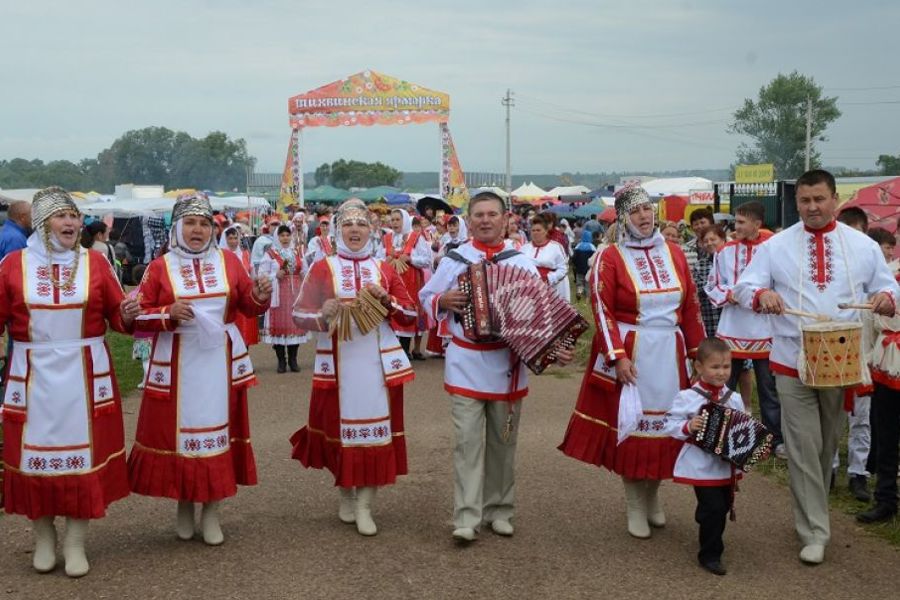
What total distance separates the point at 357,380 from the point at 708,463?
205 cm

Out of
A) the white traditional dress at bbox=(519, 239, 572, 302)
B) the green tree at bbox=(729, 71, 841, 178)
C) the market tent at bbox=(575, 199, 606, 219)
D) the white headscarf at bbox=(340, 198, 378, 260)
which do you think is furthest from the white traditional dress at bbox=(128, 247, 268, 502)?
the green tree at bbox=(729, 71, 841, 178)

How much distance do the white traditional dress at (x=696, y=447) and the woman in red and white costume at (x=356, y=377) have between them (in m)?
1.63

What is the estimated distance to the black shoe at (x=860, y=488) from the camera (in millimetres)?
6492

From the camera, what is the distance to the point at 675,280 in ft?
18.3

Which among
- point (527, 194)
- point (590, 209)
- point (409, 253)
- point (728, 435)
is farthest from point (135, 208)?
point (728, 435)

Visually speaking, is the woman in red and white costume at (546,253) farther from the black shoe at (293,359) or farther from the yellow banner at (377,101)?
the yellow banner at (377,101)

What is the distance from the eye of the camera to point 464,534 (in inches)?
215

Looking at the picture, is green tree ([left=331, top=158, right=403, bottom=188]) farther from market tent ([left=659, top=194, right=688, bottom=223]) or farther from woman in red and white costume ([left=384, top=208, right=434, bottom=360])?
woman in red and white costume ([left=384, top=208, right=434, bottom=360])

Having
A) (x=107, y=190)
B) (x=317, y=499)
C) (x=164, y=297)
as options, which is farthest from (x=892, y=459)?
(x=107, y=190)

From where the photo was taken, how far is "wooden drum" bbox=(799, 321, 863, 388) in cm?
499

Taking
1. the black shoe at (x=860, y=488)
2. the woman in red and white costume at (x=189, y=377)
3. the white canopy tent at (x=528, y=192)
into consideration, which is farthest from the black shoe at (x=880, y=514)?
the white canopy tent at (x=528, y=192)

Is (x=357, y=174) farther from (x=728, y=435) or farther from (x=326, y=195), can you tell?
(x=728, y=435)

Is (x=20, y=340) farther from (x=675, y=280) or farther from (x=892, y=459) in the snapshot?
(x=892, y=459)

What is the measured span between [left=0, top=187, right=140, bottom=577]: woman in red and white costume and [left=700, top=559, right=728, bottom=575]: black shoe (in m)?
3.17
